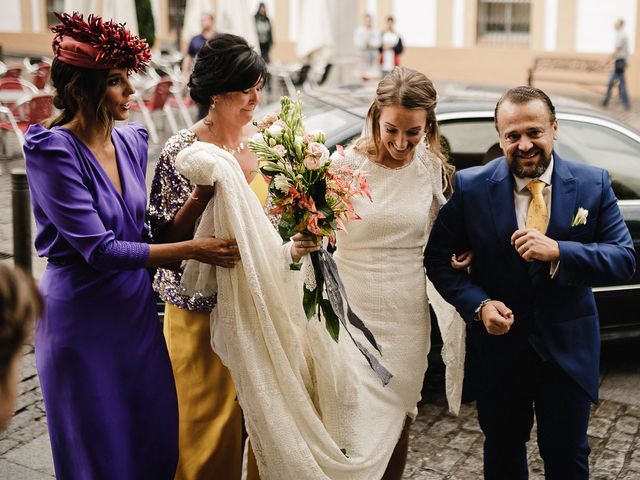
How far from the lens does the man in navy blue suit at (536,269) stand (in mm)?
3361

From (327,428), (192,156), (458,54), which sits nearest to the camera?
(192,156)

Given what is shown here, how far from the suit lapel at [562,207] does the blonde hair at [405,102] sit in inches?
24.0

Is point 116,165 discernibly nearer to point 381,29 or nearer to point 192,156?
point 192,156

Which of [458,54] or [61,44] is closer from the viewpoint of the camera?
[61,44]

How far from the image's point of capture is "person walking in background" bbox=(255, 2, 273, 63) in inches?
790

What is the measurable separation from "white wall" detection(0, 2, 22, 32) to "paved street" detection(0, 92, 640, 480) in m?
26.5

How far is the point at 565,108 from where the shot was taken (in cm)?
610

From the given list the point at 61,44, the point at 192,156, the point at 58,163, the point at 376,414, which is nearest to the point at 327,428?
the point at 376,414

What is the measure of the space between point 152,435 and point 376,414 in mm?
892

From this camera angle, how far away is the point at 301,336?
3.65 m

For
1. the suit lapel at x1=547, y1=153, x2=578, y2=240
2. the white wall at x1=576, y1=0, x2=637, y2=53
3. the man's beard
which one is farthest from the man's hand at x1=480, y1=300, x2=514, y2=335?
the white wall at x1=576, y1=0, x2=637, y2=53

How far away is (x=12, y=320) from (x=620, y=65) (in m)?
19.3

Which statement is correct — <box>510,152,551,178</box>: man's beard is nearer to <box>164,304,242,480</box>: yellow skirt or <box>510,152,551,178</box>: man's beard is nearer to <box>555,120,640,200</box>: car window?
<box>164,304,242,480</box>: yellow skirt

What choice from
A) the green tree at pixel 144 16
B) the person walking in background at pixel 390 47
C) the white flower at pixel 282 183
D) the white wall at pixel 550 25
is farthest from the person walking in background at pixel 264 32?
the white flower at pixel 282 183
